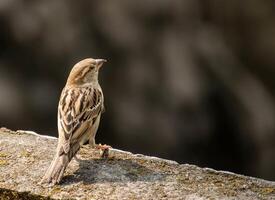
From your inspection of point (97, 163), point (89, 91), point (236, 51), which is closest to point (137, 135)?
point (236, 51)

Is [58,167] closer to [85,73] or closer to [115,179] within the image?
[115,179]

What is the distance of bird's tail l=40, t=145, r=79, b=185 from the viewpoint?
5.66m

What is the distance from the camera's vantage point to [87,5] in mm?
9781

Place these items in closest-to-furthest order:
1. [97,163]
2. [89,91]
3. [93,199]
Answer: [93,199]
[97,163]
[89,91]

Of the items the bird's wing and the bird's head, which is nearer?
the bird's wing

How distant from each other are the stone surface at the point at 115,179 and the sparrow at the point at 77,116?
7 centimetres

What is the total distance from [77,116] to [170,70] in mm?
3247

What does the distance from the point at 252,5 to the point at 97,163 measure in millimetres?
4175

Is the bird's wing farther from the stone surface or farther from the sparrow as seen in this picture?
the stone surface

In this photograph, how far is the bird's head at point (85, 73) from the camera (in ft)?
23.5

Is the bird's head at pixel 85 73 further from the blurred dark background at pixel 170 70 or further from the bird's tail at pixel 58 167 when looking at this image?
the blurred dark background at pixel 170 70

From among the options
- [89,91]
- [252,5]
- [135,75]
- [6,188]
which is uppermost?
[252,5]

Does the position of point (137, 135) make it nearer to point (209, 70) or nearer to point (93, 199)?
point (209, 70)

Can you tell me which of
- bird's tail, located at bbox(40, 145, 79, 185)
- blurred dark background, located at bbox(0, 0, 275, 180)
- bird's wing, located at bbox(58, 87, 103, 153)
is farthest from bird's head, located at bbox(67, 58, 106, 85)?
blurred dark background, located at bbox(0, 0, 275, 180)
